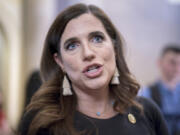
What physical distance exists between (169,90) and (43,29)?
3.54 meters

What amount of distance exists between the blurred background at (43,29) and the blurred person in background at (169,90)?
2.64 metres

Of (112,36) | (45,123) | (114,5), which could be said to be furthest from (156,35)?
(45,123)

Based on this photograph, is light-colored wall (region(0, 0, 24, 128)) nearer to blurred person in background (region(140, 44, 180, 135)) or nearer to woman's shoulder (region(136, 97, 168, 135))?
blurred person in background (region(140, 44, 180, 135))

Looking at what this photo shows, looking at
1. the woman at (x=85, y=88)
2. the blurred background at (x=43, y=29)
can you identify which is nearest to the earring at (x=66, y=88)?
the woman at (x=85, y=88)

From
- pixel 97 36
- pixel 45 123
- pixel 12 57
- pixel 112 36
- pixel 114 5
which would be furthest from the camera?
pixel 12 57

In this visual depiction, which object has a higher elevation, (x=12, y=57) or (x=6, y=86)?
(x=12, y=57)

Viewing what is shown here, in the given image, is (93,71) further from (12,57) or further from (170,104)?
(12,57)

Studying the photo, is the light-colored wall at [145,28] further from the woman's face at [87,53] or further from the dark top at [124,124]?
the woman's face at [87,53]

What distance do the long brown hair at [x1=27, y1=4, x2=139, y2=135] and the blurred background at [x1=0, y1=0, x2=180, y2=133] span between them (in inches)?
168

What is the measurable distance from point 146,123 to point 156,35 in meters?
5.07

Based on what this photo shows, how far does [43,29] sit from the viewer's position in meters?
5.99

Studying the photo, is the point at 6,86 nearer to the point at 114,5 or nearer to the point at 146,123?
the point at 114,5

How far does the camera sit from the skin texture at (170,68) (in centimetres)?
331

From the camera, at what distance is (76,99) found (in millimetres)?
1701
